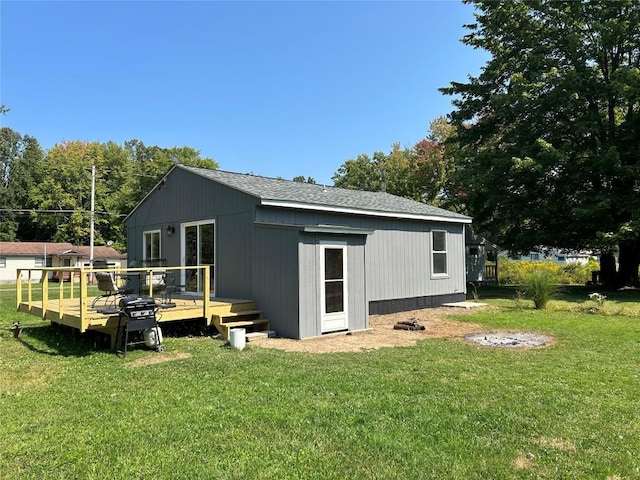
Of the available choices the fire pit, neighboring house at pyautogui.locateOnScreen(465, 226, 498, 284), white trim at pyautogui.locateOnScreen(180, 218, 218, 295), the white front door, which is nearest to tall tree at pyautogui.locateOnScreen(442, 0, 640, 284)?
neighboring house at pyautogui.locateOnScreen(465, 226, 498, 284)

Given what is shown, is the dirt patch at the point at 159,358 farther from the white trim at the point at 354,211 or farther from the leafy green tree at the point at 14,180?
the leafy green tree at the point at 14,180

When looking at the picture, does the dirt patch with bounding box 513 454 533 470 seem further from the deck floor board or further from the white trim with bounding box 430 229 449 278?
the white trim with bounding box 430 229 449 278

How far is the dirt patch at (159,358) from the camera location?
6.08m

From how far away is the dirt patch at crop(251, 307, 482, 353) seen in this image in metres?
7.14

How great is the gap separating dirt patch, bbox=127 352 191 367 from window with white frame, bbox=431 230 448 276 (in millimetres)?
8697

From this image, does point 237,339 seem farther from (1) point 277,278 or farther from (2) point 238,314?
(1) point 277,278

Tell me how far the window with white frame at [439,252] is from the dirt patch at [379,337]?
276 cm

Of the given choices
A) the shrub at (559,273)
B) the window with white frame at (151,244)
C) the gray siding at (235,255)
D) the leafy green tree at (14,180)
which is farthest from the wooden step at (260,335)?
the leafy green tree at (14,180)

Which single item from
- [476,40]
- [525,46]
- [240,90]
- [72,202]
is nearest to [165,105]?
[240,90]

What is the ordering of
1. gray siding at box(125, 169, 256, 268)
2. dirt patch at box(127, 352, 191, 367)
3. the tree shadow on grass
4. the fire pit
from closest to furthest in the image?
dirt patch at box(127, 352, 191, 367) < the tree shadow on grass < the fire pit < gray siding at box(125, 169, 256, 268)

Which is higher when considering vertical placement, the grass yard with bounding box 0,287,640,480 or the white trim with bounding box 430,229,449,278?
the white trim with bounding box 430,229,449,278

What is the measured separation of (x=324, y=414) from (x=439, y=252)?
10374 millimetres

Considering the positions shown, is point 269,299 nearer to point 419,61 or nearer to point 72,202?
point 419,61

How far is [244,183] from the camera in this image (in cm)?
1041
